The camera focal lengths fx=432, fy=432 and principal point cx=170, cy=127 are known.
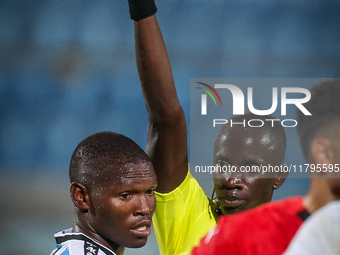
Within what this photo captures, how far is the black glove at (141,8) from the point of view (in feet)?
2.79

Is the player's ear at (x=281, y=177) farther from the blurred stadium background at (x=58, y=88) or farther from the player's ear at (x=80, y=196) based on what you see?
the blurred stadium background at (x=58, y=88)

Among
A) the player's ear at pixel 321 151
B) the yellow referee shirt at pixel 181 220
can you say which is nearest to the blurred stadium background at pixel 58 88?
the yellow referee shirt at pixel 181 220

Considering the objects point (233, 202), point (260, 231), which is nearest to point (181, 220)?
point (233, 202)

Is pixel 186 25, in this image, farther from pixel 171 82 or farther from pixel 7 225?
pixel 7 225

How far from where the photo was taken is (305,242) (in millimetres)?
487

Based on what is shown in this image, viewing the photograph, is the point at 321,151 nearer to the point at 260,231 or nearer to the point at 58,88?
the point at 260,231

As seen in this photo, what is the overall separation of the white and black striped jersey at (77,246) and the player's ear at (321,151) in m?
0.47

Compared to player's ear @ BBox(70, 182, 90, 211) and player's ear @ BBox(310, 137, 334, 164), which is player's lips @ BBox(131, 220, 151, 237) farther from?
player's ear @ BBox(310, 137, 334, 164)

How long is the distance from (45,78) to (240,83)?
0.87 meters

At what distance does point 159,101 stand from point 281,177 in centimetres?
34

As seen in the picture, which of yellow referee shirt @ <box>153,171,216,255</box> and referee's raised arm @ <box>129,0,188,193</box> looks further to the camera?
yellow referee shirt @ <box>153,171,216,255</box>

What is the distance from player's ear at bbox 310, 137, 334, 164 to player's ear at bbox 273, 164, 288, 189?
27 centimetres

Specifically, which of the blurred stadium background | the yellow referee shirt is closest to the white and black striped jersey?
the yellow referee shirt

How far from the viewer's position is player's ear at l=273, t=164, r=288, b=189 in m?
0.94
